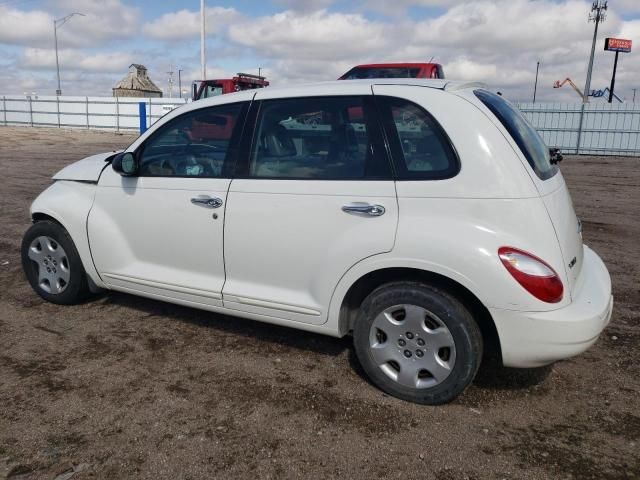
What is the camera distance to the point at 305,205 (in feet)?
10.9

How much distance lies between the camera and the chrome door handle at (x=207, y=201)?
3600 millimetres

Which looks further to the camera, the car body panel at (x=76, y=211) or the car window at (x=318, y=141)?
the car body panel at (x=76, y=211)

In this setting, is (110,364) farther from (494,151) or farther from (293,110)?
(494,151)

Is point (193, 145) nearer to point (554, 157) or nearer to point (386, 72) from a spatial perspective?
point (554, 157)

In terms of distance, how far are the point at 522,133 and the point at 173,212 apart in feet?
7.75

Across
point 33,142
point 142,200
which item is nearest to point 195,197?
point 142,200

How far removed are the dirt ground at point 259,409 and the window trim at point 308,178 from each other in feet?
4.21

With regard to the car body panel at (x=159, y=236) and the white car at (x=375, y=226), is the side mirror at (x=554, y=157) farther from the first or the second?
the car body panel at (x=159, y=236)

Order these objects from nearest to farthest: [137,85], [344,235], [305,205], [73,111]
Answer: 1. [344,235]
2. [305,205]
3. [73,111]
4. [137,85]

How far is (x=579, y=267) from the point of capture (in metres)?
3.26

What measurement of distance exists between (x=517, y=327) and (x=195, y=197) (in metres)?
2.21

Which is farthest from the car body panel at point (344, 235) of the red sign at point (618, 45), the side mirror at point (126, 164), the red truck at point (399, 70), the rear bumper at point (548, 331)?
the red sign at point (618, 45)

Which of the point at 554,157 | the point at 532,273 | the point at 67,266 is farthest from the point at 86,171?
the point at 554,157

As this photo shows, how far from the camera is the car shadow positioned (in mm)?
3504
